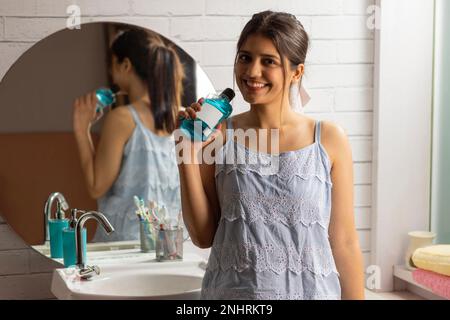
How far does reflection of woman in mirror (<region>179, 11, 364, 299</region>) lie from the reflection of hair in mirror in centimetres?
48

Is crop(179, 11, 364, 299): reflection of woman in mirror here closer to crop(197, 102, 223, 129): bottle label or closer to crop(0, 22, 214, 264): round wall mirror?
crop(197, 102, 223, 129): bottle label

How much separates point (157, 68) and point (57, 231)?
0.45 metres

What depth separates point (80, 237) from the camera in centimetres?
164

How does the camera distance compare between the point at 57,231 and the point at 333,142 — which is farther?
the point at 57,231

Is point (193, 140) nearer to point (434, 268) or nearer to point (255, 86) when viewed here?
point (255, 86)

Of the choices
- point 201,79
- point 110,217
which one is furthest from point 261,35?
point 110,217

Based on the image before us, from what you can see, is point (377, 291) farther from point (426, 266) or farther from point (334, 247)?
point (334, 247)

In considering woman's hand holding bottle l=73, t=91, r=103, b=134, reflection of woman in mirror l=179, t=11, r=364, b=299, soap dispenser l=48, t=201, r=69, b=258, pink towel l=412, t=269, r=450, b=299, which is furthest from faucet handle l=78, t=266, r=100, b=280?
pink towel l=412, t=269, r=450, b=299

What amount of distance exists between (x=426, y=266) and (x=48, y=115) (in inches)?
38.5

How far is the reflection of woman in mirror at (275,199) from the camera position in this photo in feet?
4.04

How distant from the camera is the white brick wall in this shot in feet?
5.55

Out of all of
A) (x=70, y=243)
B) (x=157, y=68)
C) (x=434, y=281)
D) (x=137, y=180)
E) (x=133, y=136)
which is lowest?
(x=434, y=281)

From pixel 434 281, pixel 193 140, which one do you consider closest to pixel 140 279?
pixel 193 140

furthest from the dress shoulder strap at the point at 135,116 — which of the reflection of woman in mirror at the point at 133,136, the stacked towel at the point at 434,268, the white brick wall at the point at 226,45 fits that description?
the stacked towel at the point at 434,268
